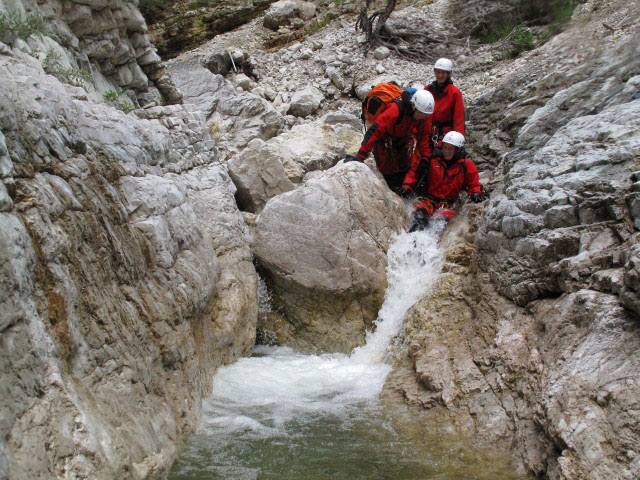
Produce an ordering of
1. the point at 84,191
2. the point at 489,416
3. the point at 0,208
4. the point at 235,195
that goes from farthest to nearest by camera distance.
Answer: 1. the point at 235,195
2. the point at 489,416
3. the point at 84,191
4. the point at 0,208

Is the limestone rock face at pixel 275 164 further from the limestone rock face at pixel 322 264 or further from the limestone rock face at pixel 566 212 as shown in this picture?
the limestone rock face at pixel 566 212

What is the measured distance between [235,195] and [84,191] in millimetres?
4200

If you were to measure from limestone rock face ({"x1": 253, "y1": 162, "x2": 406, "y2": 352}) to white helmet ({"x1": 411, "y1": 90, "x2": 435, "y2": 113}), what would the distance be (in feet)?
5.53

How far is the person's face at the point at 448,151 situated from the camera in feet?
25.1

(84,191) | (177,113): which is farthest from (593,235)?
(177,113)

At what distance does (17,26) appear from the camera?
17.6 ft

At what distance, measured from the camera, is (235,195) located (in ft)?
27.9

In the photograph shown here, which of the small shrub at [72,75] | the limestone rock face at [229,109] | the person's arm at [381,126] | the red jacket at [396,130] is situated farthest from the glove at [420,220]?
the small shrub at [72,75]

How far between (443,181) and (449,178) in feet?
0.32

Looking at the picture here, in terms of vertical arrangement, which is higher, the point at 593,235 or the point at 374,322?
the point at 593,235

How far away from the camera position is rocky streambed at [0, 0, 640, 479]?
357 centimetres

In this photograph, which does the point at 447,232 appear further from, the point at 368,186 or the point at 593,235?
the point at 593,235

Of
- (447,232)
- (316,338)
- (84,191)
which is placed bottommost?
(316,338)

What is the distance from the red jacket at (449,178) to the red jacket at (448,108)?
81 centimetres
